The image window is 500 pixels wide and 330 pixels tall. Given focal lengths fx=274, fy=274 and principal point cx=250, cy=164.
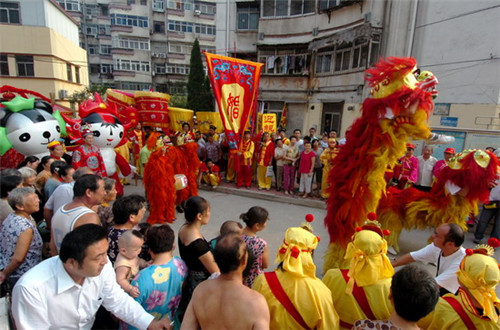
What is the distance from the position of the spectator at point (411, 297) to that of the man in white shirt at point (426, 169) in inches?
177

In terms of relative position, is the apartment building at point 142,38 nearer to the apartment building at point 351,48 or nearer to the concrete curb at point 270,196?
the apartment building at point 351,48

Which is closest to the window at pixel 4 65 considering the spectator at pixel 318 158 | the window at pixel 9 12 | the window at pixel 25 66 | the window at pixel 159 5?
the window at pixel 25 66

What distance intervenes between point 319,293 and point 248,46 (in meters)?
17.3

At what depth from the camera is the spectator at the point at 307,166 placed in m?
6.29

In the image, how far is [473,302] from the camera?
154 centimetres

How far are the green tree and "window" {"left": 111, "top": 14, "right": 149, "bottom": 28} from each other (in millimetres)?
10185

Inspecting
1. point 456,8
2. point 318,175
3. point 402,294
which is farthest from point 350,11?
point 402,294

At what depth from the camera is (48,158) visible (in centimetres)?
392

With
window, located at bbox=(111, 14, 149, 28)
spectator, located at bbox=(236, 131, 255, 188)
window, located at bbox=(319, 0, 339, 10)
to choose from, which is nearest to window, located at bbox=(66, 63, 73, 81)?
window, located at bbox=(111, 14, 149, 28)

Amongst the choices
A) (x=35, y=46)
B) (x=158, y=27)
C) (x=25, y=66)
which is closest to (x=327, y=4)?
(x=35, y=46)

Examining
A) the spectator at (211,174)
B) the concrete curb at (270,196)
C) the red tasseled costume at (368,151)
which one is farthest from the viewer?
the spectator at (211,174)

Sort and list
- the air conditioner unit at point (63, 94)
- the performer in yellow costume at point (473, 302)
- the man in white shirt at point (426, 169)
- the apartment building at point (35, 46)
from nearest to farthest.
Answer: the performer in yellow costume at point (473, 302) → the man in white shirt at point (426, 169) → the apartment building at point (35, 46) → the air conditioner unit at point (63, 94)

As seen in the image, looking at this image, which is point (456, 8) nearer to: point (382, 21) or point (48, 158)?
point (382, 21)

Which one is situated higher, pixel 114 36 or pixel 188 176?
pixel 114 36
